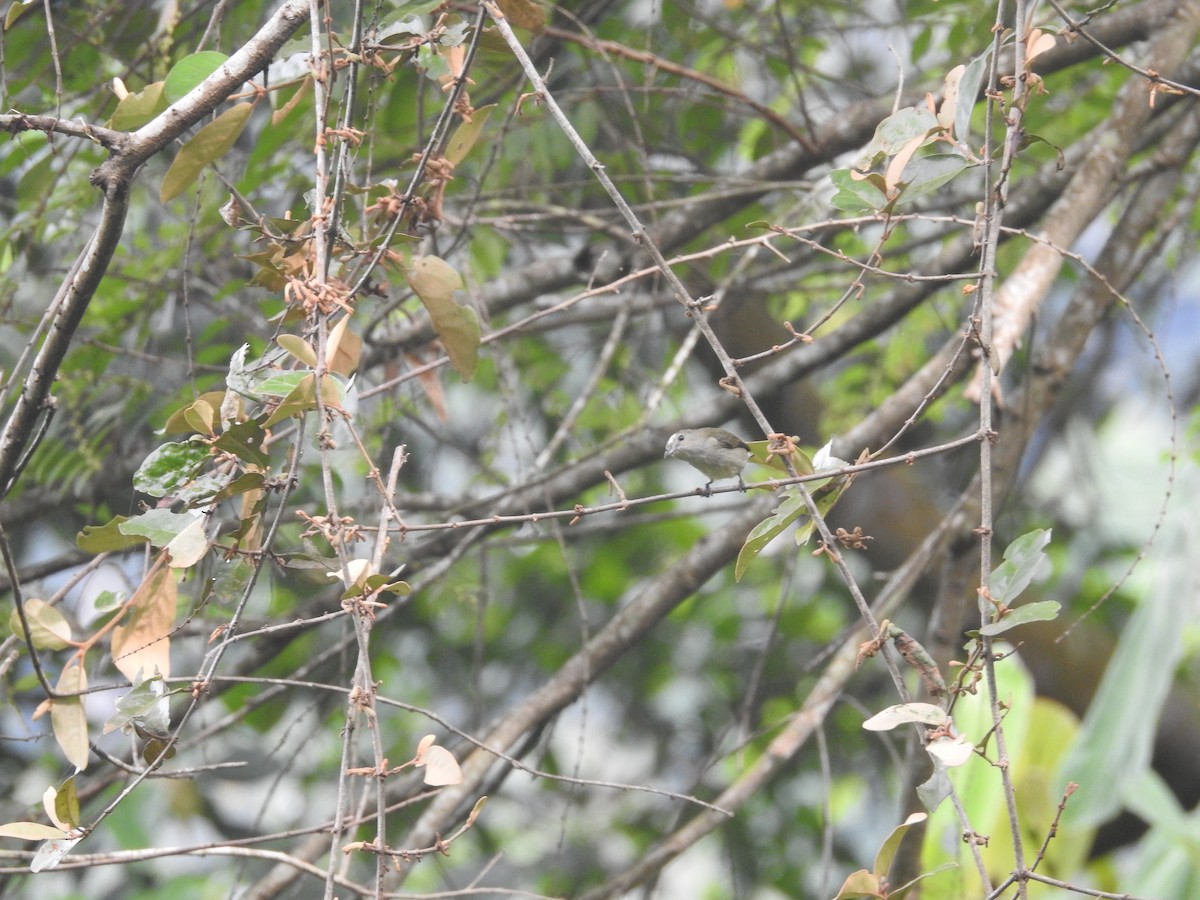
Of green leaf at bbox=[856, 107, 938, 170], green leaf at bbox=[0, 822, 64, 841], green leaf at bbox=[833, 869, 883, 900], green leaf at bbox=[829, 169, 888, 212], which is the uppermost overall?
green leaf at bbox=[856, 107, 938, 170]

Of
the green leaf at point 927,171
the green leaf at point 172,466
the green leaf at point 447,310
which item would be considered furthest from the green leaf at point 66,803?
the green leaf at point 927,171

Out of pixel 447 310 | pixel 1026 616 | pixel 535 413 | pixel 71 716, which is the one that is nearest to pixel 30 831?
pixel 71 716

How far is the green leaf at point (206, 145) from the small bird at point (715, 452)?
1.61 ft

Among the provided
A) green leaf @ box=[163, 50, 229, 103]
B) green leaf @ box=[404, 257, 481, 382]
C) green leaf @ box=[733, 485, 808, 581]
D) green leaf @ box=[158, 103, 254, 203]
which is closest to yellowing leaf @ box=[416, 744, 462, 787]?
green leaf @ box=[733, 485, 808, 581]

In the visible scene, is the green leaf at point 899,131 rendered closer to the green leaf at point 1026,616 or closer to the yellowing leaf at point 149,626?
the green leaf at point 1026,616

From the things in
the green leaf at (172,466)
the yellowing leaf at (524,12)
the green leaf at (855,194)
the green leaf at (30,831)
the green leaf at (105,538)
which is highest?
the yellowing leaf at (524,12)

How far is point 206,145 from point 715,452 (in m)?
0.53

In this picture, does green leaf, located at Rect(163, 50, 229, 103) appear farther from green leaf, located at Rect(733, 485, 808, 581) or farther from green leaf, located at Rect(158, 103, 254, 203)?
green leaf, located at Rect(733, 485, 808, 581)

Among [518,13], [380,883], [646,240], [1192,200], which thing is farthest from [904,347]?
[380,883]

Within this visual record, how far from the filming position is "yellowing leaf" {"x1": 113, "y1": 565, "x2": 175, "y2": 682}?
1064mm

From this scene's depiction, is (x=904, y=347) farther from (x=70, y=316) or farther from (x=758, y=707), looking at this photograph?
(x=70, y=316)

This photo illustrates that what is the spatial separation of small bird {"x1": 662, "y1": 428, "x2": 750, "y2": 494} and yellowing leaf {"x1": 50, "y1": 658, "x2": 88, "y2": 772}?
1.93 ft

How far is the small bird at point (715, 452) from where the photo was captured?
101cm

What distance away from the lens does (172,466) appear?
38.4 inches
